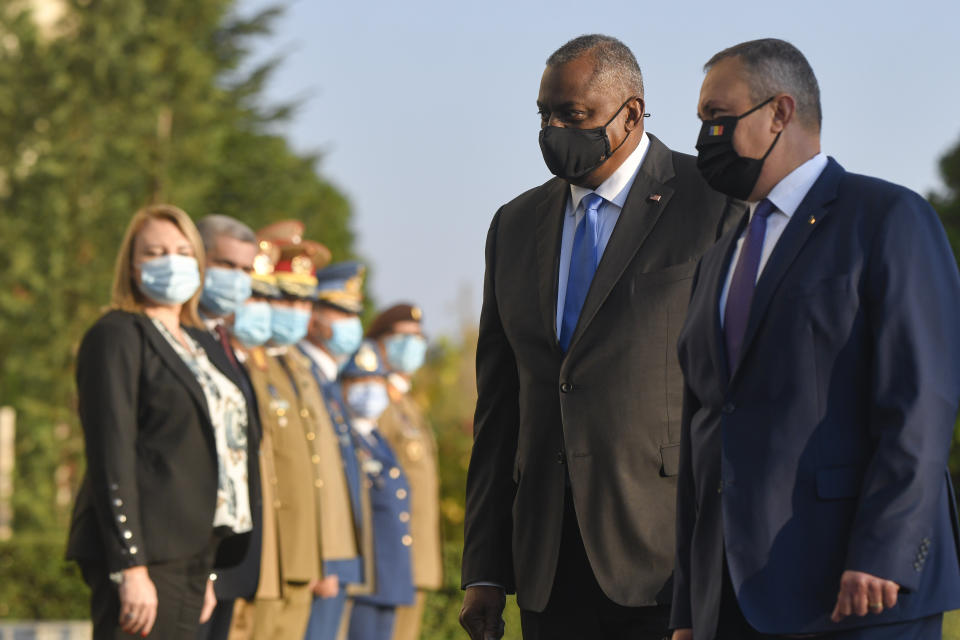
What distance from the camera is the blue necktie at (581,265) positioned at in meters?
4.26

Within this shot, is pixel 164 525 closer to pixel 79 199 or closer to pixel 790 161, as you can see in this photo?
pixel 790 161

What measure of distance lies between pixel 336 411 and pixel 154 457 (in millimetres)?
4195

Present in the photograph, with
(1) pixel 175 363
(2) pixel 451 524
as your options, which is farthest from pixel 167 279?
(2) pixel 451 524

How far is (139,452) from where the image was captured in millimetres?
5953

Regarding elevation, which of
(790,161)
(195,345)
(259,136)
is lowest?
(195,345)

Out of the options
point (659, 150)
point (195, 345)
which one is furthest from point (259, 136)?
point (659, 150)

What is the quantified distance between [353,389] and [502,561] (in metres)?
7.06

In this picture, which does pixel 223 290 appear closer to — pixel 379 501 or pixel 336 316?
pixel 336 316

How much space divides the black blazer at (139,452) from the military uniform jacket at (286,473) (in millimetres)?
2430

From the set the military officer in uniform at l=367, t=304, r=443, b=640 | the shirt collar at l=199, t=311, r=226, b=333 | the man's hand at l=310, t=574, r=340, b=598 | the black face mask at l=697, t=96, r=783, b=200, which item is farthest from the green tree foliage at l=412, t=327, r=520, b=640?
the black face mask at l=697, t=96, r=783, b=200

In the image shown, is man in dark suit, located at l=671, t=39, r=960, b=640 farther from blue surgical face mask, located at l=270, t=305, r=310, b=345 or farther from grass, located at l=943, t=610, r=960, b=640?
grass, located at l=943, t=610, r=960, b=640

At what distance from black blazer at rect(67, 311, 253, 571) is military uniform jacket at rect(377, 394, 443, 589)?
573 centimetres

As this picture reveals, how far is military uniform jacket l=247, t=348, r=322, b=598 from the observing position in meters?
8.73

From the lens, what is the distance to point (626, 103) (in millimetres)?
4332
